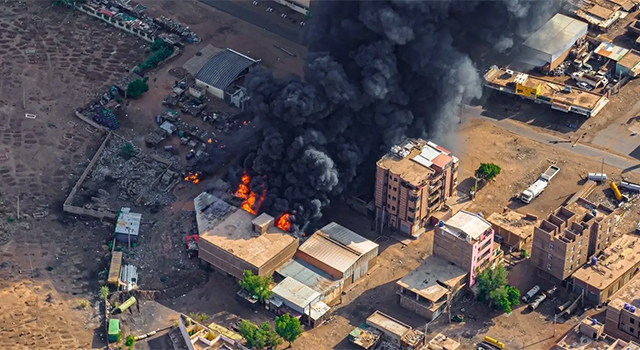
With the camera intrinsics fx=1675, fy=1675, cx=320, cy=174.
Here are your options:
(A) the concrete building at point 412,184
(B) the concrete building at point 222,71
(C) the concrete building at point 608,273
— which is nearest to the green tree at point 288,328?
(A) the concrete building at point 412,184

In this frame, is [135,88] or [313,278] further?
[135,88]

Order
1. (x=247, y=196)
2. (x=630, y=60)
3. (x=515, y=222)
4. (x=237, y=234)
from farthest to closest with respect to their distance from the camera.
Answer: (x=630, y=60)
(x=247, y=196)
(x=515, y=222)
(x=237, y=234)

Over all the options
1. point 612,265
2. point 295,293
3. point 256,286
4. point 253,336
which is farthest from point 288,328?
point 612,265

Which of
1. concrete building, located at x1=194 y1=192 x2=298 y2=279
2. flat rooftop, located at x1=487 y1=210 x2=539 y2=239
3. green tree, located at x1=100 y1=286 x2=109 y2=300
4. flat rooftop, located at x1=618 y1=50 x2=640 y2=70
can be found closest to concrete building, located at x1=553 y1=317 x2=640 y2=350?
flat rooftop, located at x1=487 y1=210 x2=539 y2=239

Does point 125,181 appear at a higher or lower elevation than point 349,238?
lower

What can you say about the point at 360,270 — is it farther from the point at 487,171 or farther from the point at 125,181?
the point at 125,181

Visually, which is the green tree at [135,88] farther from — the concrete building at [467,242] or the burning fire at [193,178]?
the concrete building at [467,242]

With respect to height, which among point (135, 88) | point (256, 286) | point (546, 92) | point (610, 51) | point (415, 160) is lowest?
point (256, 286)
